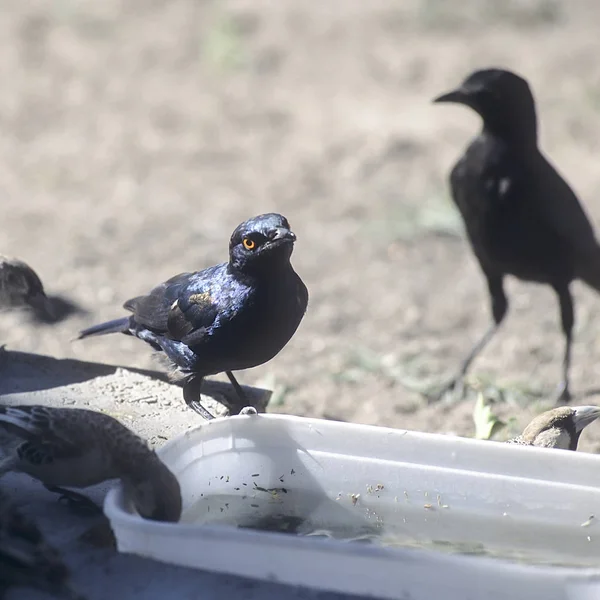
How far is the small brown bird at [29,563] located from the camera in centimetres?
323

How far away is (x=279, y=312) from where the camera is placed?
4.36 meters

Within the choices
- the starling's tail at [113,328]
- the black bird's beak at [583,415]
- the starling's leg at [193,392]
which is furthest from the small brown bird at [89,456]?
the black bird's beak at [583,415]

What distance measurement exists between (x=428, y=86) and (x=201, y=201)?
298cm

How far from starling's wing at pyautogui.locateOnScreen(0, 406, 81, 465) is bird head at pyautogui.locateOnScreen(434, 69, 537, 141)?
319 centimetres

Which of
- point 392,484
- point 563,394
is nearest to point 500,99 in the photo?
point 563,394

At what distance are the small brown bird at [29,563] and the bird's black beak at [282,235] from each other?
1493 millimetres

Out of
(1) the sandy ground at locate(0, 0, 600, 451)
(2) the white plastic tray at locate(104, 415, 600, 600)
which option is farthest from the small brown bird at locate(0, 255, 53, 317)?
(2) the white plastic tray at locate(104, 415, 600, 600)

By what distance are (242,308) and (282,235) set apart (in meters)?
0.36

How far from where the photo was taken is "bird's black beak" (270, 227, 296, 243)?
13.8 ft

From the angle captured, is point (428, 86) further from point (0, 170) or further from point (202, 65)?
point (0, 170)

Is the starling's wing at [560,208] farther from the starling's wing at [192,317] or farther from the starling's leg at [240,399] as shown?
the starling's wing at [192,317]

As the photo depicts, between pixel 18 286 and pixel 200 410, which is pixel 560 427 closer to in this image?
pixel 200 410

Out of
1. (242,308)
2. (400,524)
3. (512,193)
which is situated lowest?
(400,524)

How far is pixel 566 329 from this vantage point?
6.29 meters
